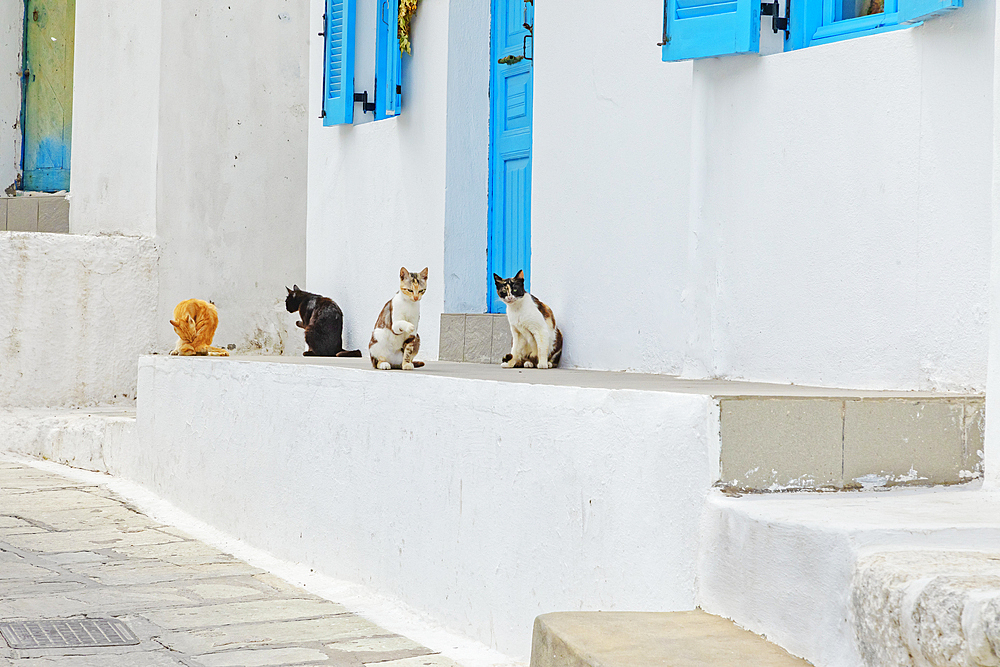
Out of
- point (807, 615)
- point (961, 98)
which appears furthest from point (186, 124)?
point (807, 615)

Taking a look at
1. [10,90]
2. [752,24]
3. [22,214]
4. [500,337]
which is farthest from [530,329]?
[10,90]

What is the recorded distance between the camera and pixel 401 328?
4.79 m

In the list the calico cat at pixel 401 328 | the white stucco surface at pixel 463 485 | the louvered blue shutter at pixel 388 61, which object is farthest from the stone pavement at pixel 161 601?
the louvered blue shutter at pixel 388 61

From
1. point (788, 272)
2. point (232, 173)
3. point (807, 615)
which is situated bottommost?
point (807, 615)

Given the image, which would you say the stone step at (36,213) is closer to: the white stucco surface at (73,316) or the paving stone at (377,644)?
the white stucco surface at (73,316)

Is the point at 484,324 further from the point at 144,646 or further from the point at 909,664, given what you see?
the point at 909,664

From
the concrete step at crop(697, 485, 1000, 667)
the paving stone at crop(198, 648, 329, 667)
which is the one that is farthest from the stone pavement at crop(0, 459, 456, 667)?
the concrete step at crop(697, 485, 1000, 667)

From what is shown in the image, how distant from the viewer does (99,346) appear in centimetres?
944

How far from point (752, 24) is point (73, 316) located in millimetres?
7090

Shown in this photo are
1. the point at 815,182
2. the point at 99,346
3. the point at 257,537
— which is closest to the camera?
the point at 815,182

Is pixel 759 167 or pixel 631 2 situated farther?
pixel 631 2

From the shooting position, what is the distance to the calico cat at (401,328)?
4801 mm

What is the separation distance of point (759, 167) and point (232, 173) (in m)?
6.94

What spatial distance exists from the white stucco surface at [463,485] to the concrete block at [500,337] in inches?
45.7
